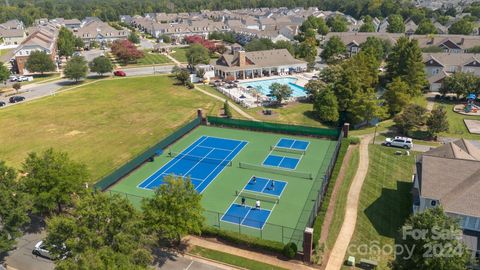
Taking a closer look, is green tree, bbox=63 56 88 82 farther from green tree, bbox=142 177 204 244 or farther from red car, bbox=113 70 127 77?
green tree, bbox=142 177 204 244

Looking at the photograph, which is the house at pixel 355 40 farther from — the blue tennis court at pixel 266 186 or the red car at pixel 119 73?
the blue tennis court at pixel 266 186

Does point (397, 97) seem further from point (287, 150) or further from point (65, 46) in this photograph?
point (65, 46)

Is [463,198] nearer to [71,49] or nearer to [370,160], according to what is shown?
[370,160]

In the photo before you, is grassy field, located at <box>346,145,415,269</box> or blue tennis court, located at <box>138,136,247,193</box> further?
blue tennis court, located at <box>138,136,247,193</box>

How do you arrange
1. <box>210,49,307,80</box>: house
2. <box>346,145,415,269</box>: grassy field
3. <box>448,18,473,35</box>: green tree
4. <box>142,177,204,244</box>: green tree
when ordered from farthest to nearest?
<box>448,18,473,35</box>: green tree → <box>210,49,307,80</box>: house → <box>346,145,415,269</box>: grassy field → <box>142,177,204,244</box>: green tree

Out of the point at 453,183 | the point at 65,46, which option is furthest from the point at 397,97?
the point at 65,46

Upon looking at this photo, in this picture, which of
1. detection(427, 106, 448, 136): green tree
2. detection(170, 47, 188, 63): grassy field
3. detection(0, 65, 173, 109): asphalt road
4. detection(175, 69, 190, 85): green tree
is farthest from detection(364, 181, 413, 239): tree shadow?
detection(170, 47, 188, 63): grassy field

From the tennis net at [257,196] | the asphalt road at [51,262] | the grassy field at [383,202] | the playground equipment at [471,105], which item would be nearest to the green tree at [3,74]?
the asphalt road at [51,262]
